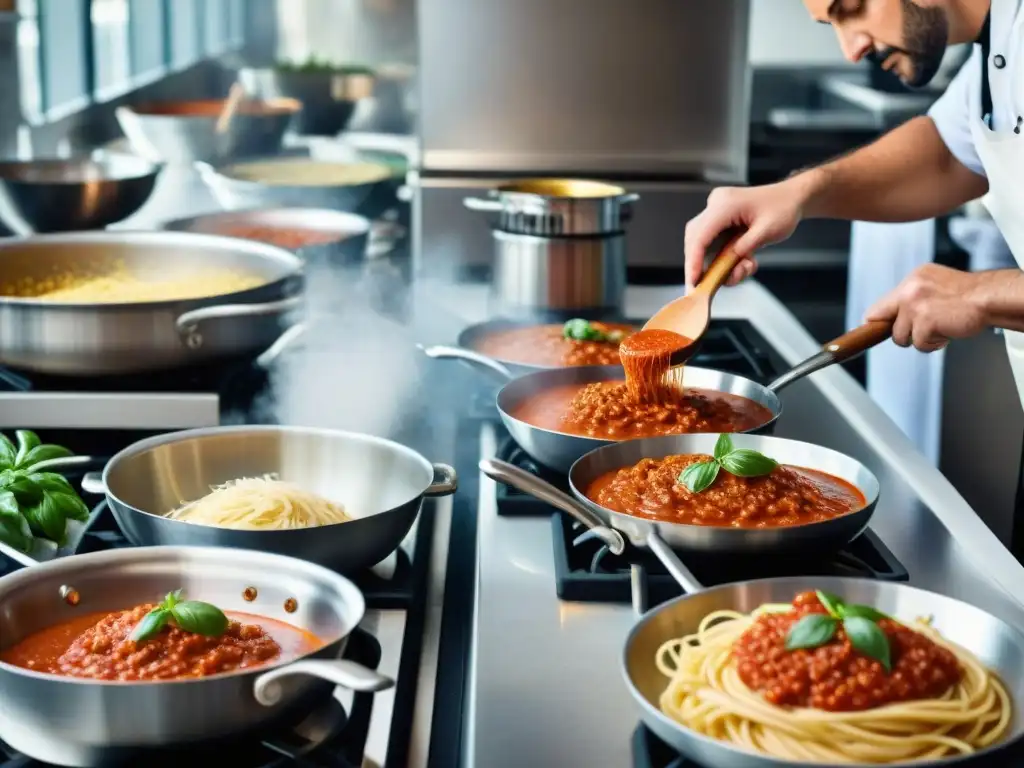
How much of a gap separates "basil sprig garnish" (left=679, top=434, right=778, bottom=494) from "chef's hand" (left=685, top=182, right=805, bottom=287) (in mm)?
612

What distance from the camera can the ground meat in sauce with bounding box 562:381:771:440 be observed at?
158 cm

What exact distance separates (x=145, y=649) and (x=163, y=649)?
14 mm

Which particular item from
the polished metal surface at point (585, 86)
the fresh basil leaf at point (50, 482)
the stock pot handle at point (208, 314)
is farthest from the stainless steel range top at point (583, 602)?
the polished metal surface at point (585, 86)

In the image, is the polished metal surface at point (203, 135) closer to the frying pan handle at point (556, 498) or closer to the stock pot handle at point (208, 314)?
the stock pot handle at point (208, 314)

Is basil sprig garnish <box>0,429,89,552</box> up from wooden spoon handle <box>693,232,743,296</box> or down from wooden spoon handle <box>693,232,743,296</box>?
down

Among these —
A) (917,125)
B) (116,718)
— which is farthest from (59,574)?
(917,125)

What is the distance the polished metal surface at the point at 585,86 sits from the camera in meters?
3.12

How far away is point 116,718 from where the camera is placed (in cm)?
91

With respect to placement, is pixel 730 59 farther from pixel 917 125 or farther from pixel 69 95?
pixel 69 95

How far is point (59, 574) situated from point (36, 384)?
824 mm

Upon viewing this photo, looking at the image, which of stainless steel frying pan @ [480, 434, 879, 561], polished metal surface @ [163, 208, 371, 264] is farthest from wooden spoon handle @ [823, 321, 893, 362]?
polished metal surface @ [163, 208, 371, 264]

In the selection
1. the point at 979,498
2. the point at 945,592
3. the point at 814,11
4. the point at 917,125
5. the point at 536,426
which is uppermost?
the point at 814,11

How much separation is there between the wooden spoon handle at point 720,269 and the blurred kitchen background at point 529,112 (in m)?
0.67

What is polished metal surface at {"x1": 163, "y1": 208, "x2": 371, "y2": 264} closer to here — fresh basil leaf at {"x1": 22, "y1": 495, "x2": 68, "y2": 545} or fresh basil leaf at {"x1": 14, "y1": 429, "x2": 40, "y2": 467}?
fresh basil leaf at {"x1": 14, "y1": 429, "x2": 40, "y2": 467}
